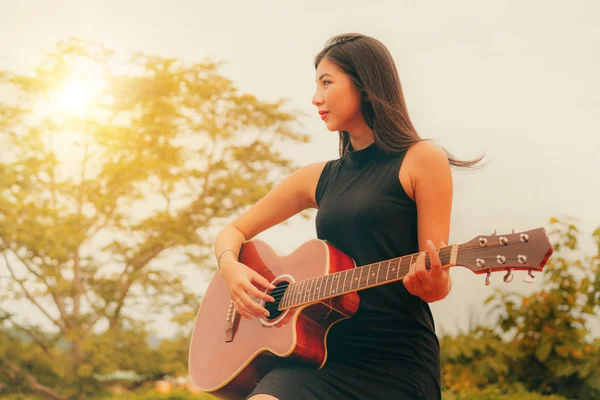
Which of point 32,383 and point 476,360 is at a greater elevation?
point 32,383

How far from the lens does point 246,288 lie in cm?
182

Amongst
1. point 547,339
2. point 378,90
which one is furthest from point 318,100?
point 547,339

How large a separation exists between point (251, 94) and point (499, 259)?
6.74m

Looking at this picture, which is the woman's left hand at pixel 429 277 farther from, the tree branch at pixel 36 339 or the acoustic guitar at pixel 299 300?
the tree branch at pixel 36 339

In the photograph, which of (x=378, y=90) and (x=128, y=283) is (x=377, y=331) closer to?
(x=378, y=90)

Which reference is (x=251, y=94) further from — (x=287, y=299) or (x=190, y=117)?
(x=287, y=299)

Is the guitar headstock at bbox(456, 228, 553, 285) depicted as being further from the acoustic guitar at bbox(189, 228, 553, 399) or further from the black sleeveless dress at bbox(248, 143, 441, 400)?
the black sleeveless dress at bbox(248, 143, 441, 400)

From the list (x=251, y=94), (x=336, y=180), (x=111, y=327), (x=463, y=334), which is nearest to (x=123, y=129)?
(x=251, y=94)

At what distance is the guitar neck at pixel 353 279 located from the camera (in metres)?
1.39

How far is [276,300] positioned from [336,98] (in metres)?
0.58

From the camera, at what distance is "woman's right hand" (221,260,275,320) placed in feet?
5.75

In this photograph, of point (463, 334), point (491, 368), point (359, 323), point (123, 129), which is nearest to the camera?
point (359, 323)

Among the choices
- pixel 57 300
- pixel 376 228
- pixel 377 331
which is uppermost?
pixel 57 300

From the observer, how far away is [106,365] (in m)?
6.95
